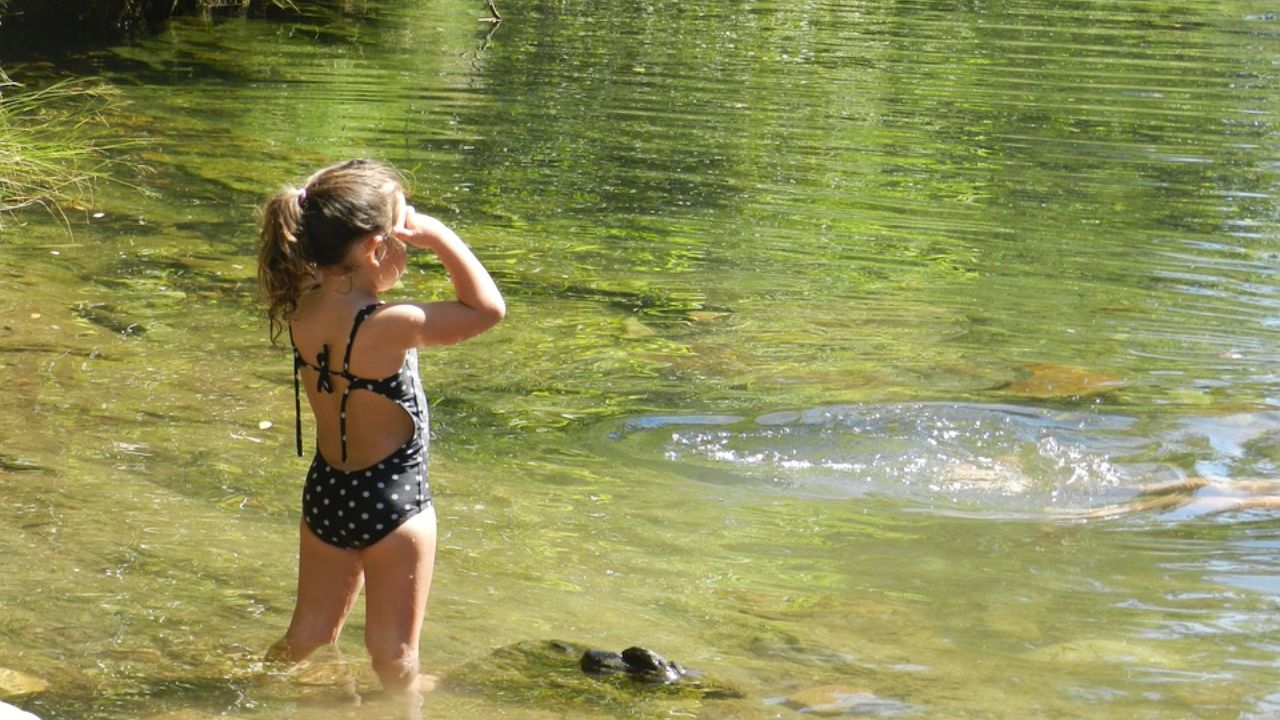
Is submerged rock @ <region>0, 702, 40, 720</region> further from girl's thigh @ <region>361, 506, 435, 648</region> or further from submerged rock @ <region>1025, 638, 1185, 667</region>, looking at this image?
submerged rock @ <region>1025, 638, 1185, 667</region>

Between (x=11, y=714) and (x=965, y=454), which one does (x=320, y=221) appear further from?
(x=965, y=454)

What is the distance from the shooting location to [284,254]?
3777mm

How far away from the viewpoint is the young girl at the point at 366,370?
3.77 metres

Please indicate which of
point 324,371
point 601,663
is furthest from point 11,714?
point 601,663

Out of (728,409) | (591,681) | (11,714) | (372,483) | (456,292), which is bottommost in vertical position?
(591,681)

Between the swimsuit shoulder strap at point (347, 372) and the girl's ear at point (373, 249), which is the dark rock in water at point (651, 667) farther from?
the girl's ear at point (373, 249)

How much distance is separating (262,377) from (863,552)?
116 inches

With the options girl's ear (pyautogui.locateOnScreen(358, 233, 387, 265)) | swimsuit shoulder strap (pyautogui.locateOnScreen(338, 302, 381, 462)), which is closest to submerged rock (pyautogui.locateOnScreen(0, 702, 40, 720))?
swimsuit shoulder strap (pyautogui.locateOnScreen(338, 302, 381, 462))

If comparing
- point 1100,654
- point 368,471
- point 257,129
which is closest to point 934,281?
point 1100,654

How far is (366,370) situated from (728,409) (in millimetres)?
3041

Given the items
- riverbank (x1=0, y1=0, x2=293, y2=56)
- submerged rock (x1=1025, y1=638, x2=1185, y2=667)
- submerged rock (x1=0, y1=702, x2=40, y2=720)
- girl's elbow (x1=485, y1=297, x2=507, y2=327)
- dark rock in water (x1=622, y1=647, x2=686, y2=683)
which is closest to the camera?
submerged rock (x1=0, y1=702, x2=40, y2=720)

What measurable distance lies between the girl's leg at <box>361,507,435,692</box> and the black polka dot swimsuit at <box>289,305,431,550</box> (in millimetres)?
34

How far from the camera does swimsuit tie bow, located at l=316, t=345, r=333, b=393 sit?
3883mm

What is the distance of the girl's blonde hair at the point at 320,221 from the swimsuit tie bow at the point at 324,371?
16cm
